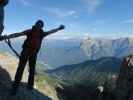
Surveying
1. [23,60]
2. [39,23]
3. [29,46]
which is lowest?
[23,60]

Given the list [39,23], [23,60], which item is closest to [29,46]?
[23,60]

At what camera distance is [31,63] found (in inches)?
787

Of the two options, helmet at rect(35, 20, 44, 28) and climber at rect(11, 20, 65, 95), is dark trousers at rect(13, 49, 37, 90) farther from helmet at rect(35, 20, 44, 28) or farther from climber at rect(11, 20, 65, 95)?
helmet at rect(35, 20, 44, 28)

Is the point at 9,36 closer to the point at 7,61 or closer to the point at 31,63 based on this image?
the point at 31,63

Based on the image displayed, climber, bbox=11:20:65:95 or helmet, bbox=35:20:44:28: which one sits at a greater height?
helmet, bbox=35:20:44:28

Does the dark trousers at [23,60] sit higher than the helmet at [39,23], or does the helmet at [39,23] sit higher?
the helmet at [39,23]

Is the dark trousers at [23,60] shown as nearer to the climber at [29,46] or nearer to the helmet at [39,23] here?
the climber at [29,46]

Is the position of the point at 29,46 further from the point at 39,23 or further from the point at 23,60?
the point at 39,23

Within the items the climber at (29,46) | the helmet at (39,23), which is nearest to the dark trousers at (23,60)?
the climber at (29,46)

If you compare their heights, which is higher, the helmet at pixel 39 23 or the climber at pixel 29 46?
the helmet at pixel 39 23

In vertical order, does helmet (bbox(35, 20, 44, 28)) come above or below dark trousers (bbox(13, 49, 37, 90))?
above

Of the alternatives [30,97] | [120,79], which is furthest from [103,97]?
[30,97]

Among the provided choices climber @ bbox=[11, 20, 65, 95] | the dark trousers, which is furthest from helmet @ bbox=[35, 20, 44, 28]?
the dark trousers

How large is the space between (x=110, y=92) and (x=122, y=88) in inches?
466
